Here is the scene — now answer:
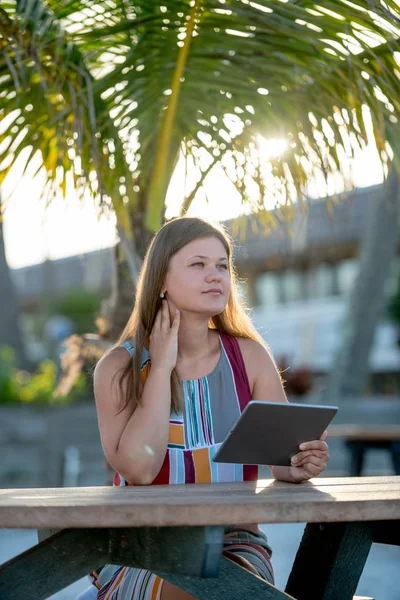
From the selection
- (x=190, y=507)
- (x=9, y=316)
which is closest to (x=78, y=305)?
(x=9, y=316)

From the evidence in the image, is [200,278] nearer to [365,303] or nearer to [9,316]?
[365,303]

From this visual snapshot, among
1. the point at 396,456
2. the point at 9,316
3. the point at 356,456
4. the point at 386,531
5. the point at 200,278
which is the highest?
the point at 200,278

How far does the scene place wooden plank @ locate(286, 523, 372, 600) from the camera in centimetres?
207

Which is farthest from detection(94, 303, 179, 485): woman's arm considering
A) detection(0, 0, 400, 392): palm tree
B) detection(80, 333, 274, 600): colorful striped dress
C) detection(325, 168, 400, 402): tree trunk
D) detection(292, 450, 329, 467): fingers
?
detection(325, 168, 400, 402): tree trunk

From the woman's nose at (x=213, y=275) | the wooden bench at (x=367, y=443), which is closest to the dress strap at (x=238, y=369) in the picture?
the woman's nose at (x=213, y=275)

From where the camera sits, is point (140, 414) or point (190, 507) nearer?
point (190, 507)

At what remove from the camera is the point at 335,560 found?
2062mm

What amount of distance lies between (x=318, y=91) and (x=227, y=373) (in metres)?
1.24

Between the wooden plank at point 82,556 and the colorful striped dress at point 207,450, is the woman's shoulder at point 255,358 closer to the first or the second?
the colorful striped dress at point 207,450

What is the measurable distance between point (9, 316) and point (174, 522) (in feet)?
43.4

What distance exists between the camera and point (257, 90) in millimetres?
3211

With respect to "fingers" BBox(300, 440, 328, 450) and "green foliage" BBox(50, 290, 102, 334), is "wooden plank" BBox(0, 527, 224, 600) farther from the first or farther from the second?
"green foliage" BBox(50, 290, 102, 334)

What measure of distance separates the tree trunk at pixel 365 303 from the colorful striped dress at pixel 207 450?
284 inches

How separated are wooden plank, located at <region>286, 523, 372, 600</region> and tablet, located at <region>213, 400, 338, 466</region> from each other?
208 mm
